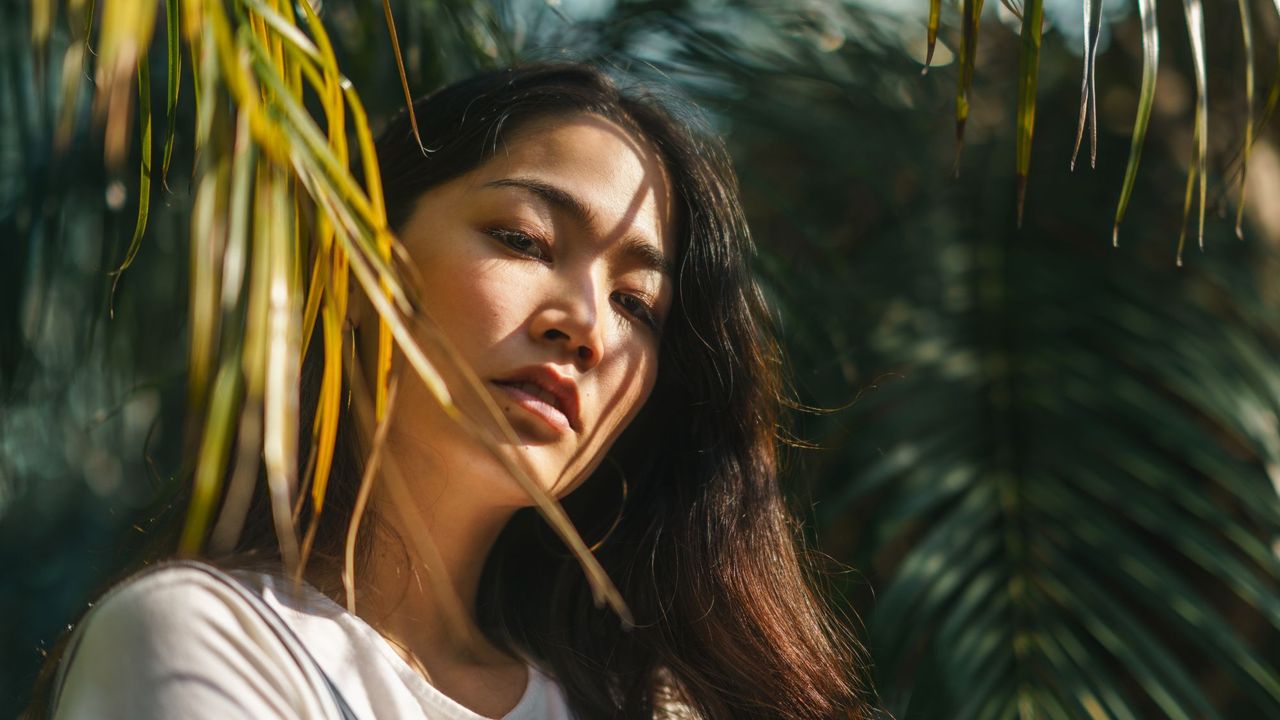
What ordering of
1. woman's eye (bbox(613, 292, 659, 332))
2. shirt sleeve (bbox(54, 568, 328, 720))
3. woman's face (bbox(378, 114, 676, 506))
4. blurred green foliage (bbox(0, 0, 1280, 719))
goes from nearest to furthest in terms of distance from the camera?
shirt sleeve (bbox(54, 568, 328, 720))
woman's face (bbox(378, 114, 676, 506))
woman's eye (bbox(613, 292, 659, 332))
blurred green foliage (bbox(0, 0, 1280, 719))

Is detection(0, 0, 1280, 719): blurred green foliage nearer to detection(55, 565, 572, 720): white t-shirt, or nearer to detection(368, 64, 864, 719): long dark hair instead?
detection(368, 64, 864, 719): long dark hair

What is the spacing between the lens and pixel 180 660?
0.82 metres

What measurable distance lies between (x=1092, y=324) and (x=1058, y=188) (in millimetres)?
290

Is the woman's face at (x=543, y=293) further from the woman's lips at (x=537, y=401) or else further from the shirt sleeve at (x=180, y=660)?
the shirt sleeve at (x=180, y=660)

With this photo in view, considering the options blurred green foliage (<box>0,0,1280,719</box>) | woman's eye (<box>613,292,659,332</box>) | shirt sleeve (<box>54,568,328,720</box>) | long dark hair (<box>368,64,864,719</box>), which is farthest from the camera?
blurred green foliage (<box>0,0,1280,719</box>)

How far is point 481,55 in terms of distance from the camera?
1591 mm

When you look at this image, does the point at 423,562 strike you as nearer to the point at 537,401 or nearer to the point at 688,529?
the point at 537,401

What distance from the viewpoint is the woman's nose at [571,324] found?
3.34ft

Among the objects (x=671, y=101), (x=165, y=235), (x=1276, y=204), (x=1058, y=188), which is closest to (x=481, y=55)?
(x=671, y=101)

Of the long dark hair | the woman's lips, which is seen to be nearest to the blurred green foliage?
the long dark hair

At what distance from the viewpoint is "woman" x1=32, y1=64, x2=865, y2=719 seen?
88cm

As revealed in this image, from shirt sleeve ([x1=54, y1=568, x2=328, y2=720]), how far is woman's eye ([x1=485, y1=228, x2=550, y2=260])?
36 cm

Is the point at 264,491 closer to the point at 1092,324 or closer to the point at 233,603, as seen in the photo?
the point at 233,603

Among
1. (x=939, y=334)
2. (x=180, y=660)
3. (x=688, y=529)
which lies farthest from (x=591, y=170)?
(x=939, y=334)
